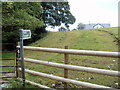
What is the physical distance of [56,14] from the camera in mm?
13500

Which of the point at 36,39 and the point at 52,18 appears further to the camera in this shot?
the point at 52,18

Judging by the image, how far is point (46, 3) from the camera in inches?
501

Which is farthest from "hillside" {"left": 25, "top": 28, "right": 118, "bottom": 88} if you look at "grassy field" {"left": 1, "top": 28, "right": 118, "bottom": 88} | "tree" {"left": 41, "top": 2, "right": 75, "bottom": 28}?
"tree" {"left": 41, "top": 2, "right": 75, "bottom": 28}

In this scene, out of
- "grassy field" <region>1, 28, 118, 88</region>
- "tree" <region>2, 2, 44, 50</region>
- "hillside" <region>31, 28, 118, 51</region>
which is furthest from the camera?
"hillside" <region>31, 28, 118, 51</region>

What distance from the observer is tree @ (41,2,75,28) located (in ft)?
42.6

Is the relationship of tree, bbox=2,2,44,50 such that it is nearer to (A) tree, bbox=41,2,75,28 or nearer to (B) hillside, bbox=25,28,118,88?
(B) hillside, bbox=25,28,118,88

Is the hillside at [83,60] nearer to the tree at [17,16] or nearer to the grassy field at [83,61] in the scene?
the grassy field at [83,61]

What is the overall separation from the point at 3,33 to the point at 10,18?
1.68 metres

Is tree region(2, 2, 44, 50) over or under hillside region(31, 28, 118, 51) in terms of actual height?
over

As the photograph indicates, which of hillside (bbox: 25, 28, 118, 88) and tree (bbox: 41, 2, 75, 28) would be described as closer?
hillside (bbox: 25, 28, 118, 88)

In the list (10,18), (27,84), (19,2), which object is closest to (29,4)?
(19,2)

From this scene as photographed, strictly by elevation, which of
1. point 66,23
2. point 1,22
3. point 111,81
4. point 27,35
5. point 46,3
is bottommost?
point 111,81

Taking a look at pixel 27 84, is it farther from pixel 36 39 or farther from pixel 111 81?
pixel 36 39

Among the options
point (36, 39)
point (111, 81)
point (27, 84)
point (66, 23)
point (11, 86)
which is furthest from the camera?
point (66, 23)
